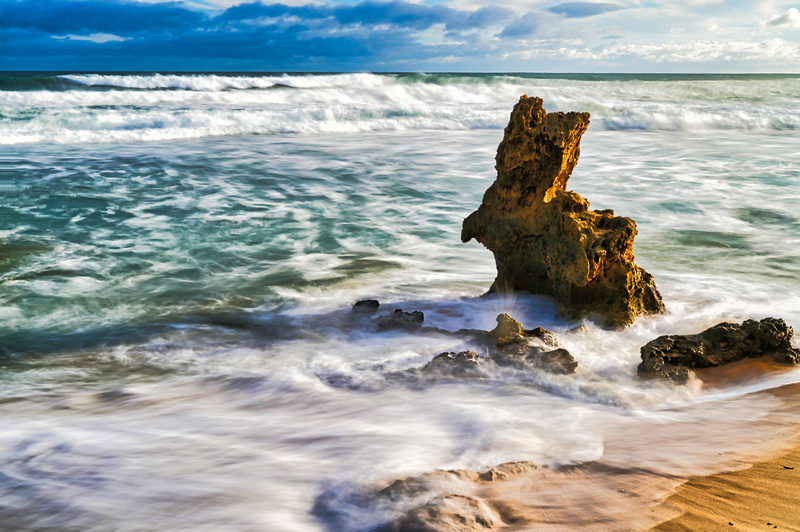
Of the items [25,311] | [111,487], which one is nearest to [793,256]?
[111,487]

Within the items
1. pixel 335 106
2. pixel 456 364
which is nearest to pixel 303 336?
pixel 456 364

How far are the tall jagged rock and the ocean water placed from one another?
18cm

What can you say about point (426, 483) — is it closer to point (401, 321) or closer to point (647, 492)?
point (647, 492)

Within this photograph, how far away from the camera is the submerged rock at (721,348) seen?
313cm

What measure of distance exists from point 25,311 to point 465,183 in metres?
6.86

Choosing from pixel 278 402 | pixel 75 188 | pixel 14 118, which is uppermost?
pixel 14 118

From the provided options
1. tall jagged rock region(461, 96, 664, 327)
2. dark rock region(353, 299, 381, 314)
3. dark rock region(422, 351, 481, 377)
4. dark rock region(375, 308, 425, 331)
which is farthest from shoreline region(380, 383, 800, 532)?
dark rock region(353, 299, 381, 314)

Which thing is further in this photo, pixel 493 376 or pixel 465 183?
pixel 465 183

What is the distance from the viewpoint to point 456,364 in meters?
3.22

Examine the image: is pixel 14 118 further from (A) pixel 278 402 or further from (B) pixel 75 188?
(A) pixel 278 402

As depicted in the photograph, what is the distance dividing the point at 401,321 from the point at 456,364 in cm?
79

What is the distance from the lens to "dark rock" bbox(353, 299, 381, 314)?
4.20 m

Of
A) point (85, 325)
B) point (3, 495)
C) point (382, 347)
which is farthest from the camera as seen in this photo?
point (85, 325)

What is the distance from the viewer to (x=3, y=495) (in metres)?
2.25
